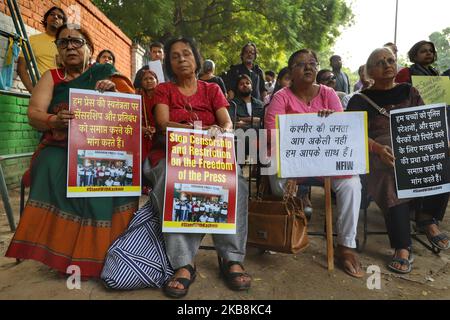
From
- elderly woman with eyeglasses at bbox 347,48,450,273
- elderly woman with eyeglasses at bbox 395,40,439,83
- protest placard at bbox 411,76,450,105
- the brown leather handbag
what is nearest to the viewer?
the brown leather handbag

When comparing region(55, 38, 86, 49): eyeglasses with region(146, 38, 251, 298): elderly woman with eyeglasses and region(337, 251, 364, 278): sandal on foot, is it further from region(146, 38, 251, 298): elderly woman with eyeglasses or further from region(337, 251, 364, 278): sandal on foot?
region(337, 251, 364, 278): sandal on foot

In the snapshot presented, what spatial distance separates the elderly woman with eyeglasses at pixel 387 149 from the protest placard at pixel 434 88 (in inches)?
31.7

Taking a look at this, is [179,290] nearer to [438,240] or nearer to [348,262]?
[348,262]

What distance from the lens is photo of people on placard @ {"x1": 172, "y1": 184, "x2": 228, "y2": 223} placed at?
2336mm

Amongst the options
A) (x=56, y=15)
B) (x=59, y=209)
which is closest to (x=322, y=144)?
(x=59, y=209)

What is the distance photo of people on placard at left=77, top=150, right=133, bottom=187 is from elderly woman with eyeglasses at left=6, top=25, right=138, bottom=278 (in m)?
0.14

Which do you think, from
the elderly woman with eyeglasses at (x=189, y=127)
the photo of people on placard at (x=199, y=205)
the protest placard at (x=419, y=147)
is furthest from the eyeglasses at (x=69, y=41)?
the protest placard at (x=419, y=147)

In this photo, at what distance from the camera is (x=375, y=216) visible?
4.24 meters

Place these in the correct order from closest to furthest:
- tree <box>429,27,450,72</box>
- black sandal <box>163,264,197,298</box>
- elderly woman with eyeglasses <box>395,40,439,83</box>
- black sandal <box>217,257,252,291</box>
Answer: black sandal <box>163,264,197,298</box>
black sandal <box>217,257,252,291</box>
elderly woman with eyeglasses <box>395,40,439,83</box>
tree <box>429,27,450,72</box>

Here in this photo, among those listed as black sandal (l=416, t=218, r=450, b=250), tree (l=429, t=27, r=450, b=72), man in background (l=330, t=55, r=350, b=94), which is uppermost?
tree (l=429, t=27, r=450, b=72)

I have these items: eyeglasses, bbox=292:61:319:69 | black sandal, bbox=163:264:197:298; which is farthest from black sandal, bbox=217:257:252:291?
eyeglasses, bbox=292:61:319:69

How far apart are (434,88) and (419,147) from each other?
48.6 inches

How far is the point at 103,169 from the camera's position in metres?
2.43
